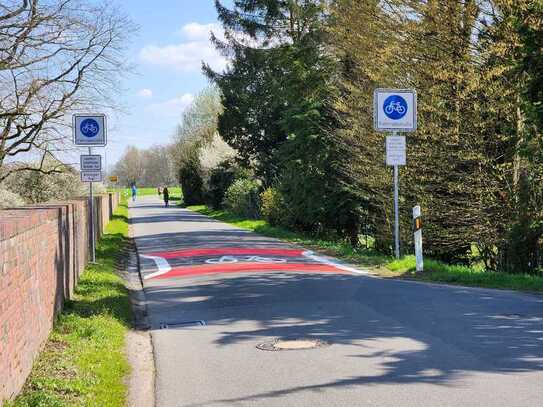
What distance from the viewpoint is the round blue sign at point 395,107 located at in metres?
16.4

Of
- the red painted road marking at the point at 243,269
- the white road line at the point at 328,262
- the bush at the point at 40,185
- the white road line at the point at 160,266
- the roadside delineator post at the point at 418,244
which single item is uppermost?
the bush at the point at 40,185

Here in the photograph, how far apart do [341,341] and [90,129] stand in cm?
1040

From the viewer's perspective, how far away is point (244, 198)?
43.4m

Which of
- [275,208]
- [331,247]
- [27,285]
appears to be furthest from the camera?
[275,208]

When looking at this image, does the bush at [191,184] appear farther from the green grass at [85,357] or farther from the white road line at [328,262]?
the green grass at [85,357]

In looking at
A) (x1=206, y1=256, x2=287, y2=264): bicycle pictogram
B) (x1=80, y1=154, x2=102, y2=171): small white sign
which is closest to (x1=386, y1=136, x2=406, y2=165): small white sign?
(x1=206, y1=256, x2=287, y2=264): bicycle pictogram

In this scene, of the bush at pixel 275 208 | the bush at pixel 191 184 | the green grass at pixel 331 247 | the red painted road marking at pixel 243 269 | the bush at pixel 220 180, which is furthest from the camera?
the bush at pixel 191 184

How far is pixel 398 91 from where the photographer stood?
1648cm

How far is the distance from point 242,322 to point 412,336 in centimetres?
239

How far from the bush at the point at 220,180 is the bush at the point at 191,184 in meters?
9.92

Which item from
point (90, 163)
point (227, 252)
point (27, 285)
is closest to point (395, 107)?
point (227, 252)

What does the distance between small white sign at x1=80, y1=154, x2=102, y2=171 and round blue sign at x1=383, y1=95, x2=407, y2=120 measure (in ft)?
22.5

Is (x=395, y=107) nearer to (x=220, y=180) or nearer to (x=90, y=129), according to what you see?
(x=90, y=129)

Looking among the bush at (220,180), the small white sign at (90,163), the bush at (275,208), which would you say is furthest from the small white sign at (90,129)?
the bush at (220,180)
